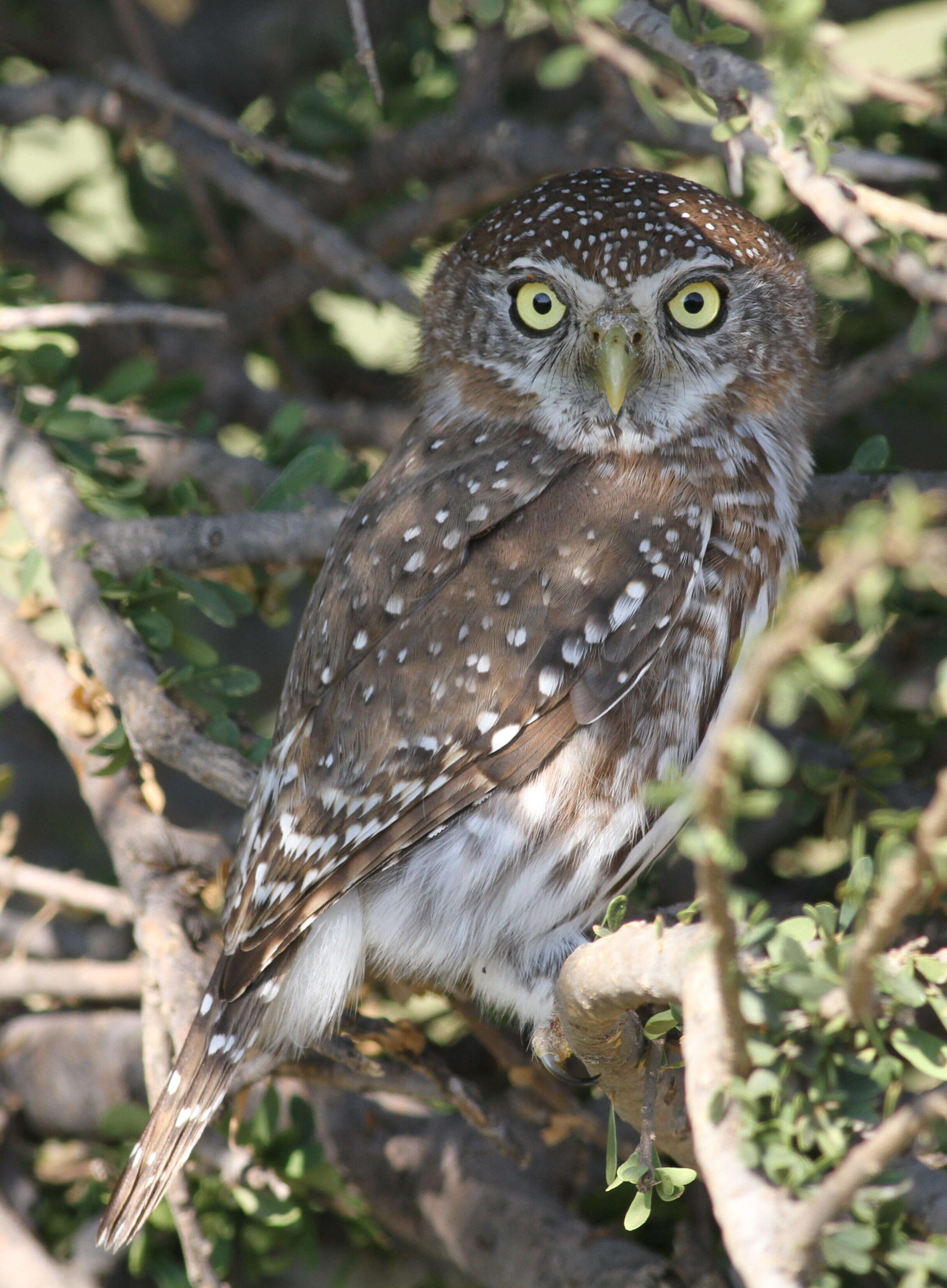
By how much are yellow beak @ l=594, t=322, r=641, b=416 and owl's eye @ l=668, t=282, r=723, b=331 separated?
0.14 meters

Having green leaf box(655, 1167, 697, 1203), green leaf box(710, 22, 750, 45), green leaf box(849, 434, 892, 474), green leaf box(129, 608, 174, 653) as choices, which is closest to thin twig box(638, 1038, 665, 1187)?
green leaf box(655, 1167, 697, 1203)

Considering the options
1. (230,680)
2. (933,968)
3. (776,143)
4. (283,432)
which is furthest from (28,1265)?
(776,143)

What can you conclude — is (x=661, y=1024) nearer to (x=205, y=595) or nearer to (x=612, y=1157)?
(x=612, y=1157)

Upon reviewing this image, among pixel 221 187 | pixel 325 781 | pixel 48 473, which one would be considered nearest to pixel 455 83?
pixel 221 187

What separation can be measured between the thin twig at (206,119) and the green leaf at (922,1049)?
2.09 m

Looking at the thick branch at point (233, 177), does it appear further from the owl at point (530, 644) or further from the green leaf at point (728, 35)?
the green leaf at point (728, 35)

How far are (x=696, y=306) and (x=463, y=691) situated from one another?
0.91m

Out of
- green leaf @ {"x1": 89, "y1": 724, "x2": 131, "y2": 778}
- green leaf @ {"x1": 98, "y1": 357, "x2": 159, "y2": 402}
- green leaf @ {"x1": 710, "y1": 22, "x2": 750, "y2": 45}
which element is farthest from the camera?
green leaf @ {"x1": 98, "y1": 357, "x2": 159, "y2": 402}

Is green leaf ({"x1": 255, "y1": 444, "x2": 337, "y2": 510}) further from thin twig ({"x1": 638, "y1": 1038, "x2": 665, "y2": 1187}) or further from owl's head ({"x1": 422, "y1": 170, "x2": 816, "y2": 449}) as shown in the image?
thin twig ({"x1": 638, "y1": 1038, "x2": 665, "y2": 1187})

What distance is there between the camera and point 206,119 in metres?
2.89

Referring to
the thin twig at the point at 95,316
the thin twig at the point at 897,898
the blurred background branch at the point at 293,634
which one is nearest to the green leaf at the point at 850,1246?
the blurred background branch at the point at 293,634

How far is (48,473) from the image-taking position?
274 centimetres

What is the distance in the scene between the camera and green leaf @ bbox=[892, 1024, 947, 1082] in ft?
4.52

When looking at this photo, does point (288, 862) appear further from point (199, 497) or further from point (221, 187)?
point (221, 187)
